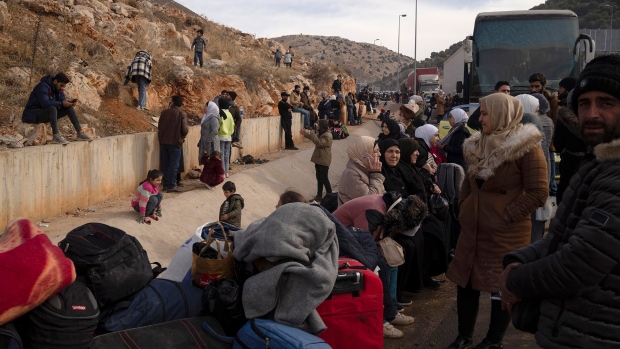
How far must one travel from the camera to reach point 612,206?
255cm

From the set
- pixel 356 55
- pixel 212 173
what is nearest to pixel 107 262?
pixel 212 173

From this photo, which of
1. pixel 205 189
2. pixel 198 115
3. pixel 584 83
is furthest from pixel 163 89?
pixel 584 83

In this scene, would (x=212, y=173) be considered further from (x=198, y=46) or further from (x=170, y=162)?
(x=198, y=46)

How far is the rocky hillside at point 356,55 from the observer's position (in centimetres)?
14438

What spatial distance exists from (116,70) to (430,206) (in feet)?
45.6

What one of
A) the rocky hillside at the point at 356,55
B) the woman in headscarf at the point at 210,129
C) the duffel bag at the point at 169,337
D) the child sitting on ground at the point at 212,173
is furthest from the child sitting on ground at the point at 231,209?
the rocky hillside at the point at 356,55

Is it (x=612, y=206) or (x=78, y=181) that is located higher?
(x=612, y=206)

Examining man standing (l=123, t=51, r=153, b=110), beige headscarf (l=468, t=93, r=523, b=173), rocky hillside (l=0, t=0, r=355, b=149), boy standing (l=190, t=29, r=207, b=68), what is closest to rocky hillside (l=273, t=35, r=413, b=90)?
rocky hillside (l=0, t=0, r=355, b=149)

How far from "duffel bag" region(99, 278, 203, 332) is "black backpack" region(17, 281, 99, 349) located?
0.39 metres

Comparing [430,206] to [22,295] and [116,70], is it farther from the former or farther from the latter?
[116,70]

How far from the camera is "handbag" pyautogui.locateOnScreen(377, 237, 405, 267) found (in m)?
6.03

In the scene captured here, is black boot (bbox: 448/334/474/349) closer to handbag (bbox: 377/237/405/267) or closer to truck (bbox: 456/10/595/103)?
handbag (bbox: 377/237/405/267)

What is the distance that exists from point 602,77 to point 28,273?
2883 mm

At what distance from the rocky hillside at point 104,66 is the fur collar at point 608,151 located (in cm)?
1085
